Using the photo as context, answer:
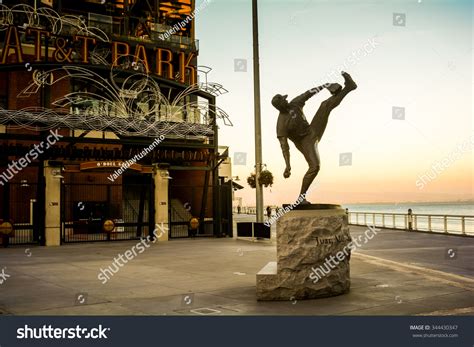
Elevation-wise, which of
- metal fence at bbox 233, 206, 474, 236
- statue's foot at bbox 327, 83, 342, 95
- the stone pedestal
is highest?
statue's foot at bbox 327, 83, 342, 95

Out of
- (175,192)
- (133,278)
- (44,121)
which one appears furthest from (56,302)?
(175,192)

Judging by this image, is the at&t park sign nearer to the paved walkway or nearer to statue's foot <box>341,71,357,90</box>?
the paved walkway

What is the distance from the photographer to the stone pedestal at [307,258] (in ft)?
31.5

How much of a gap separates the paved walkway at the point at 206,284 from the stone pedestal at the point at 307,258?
0.27m

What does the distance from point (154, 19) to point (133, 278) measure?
37008mm

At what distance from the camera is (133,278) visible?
1270 cm

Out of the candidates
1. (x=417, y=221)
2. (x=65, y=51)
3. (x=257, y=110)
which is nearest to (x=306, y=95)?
(x=257, y=110)

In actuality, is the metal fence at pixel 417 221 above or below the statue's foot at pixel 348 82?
below

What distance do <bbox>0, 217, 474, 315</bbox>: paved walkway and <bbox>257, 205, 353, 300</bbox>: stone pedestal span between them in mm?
266

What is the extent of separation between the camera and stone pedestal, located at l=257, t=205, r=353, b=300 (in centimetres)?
960

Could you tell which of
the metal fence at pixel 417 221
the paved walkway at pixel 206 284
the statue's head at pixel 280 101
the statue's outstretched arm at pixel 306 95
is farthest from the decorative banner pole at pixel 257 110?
the statue's head at pixel 280 101

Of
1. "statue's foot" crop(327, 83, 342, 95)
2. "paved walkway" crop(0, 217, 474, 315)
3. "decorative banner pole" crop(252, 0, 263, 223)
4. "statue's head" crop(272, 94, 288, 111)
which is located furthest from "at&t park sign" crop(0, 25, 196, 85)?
"statue's foot" crop(327, 83, 342, 95)

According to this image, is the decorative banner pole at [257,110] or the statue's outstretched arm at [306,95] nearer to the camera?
the statue's outstretched arm at [306,95]

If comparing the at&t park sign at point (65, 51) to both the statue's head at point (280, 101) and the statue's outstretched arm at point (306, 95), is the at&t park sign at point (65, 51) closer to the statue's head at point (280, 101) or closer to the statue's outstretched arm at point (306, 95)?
the statue's head at point (280, 101)
